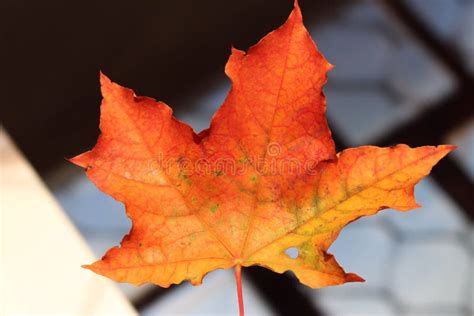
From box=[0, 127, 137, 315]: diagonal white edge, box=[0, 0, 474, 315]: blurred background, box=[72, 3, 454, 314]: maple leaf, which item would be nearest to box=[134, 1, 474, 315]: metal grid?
box=[0, 0, 474, 315]: blurred background

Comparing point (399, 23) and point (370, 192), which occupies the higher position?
point (399, 23)

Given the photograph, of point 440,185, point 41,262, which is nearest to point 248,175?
point 41,262

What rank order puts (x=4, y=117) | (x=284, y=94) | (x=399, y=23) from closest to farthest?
(x=284, y=94)
(x=4, y=117)
(x=399, y=23)

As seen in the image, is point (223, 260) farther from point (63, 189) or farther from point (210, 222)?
point (63, 189)

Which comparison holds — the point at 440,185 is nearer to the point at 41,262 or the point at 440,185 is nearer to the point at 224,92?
the point at 224,92

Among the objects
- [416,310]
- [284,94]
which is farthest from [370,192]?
[416,310]
